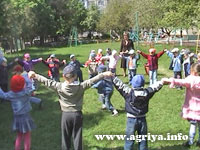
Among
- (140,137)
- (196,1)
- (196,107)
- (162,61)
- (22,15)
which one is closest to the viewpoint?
(140,137)

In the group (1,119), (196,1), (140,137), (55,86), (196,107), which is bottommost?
(1,119)

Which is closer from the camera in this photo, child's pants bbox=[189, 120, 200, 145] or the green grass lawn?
child's pants bbox=[189, 120, 200, 145]

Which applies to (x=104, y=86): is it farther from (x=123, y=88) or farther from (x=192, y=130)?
(x=192, y=130)

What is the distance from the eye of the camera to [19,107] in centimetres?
513

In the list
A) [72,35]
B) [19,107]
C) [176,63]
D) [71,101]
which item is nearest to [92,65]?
[176,63]

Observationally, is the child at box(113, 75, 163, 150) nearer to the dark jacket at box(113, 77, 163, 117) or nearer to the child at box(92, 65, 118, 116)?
the dark jacket at box(113, 77, 163, 117)

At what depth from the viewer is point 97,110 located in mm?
8352

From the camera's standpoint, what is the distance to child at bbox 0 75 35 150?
5059mm

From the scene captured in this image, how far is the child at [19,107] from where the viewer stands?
16.6 feet

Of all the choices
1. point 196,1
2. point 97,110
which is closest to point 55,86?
point 97,110

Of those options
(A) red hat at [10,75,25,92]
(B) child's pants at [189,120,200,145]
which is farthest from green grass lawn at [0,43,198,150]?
(A) red hat at [10,75,25,92]


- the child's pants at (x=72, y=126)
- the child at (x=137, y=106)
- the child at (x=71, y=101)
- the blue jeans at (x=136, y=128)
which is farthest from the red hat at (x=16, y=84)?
the blue jeans at (x=136, y=128)

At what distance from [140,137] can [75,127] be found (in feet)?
3.73

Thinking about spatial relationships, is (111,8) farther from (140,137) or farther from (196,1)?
(140,137)
